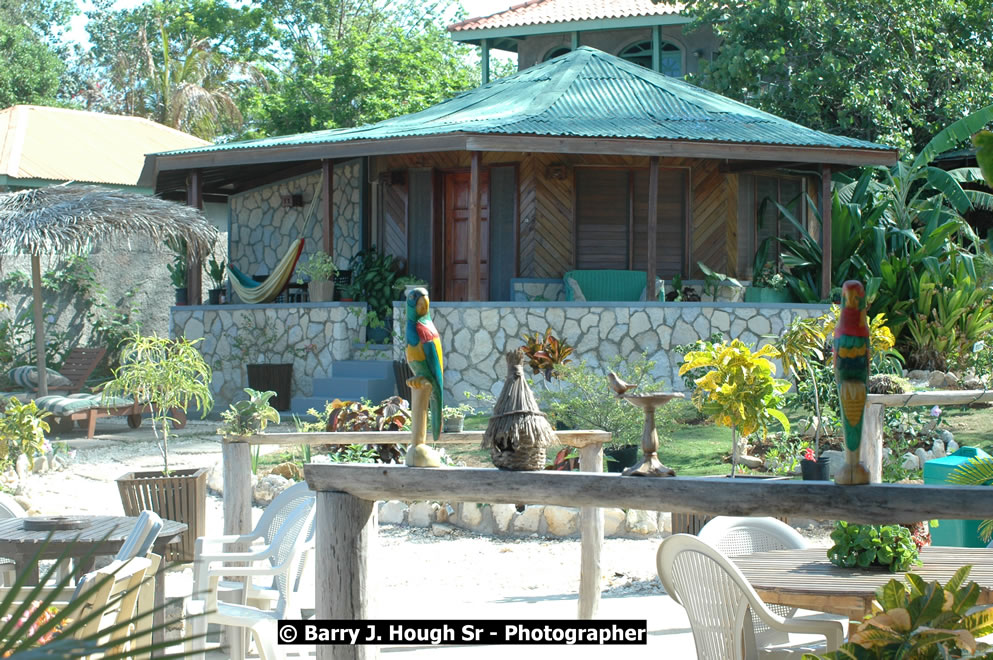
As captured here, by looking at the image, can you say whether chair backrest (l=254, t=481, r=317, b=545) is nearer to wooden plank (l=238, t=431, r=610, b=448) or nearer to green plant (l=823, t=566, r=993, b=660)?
wooden plank (l=238, t=431, r=610, b=448)

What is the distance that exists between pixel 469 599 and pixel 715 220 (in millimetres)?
10239

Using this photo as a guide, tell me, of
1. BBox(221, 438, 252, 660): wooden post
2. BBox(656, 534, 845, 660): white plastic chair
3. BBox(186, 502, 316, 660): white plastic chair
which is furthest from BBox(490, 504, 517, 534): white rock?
BBox(656, 534, 845, 660): white plastic chair

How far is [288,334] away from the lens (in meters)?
14.8

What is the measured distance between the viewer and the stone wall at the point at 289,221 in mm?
16891

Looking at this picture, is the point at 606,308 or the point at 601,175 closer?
the point at 606,308

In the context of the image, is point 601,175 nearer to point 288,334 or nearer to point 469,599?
point 288,334

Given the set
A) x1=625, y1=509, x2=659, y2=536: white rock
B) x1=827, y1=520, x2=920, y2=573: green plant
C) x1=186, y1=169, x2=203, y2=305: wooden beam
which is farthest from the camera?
x1=186, y1=169, x2=203, y2=305: wooden beam

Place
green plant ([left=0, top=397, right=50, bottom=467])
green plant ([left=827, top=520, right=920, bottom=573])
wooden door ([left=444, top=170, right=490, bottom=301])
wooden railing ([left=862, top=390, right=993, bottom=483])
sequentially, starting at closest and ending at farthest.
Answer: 1. green plant ([left=827, top=520, right=920, bottom=573])
2. wooden railing ([left=862, top=390, right=993, bottom=483])
3. green plant ([left=0, top=397, right=50, bottom=467])
4. wooden door ([left=444, top=170, right=490, bottom=301])

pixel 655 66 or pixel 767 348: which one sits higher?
pixel 655 66

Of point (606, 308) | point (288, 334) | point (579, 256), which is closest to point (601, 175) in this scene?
point (579, 256)

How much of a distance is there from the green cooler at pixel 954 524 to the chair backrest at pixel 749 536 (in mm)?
1391

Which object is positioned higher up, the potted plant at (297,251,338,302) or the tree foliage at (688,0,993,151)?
the tree foliage at (688,0,993,151)

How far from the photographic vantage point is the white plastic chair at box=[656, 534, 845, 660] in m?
3.80

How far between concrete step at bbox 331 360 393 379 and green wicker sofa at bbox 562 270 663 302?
2.66m
